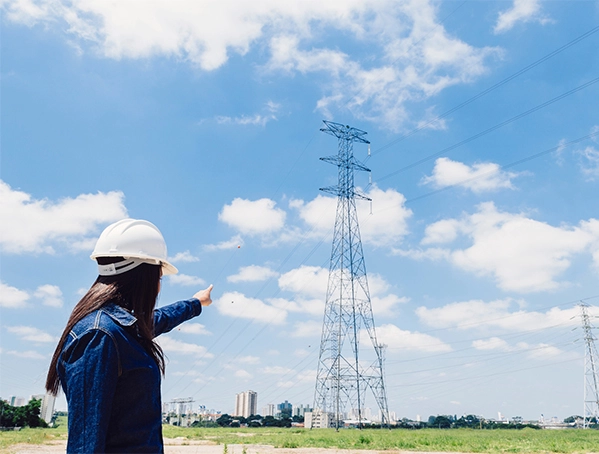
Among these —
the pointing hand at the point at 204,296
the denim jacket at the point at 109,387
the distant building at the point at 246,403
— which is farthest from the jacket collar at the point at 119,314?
the distant building at the point at 246,403

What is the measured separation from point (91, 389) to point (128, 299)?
0.39 metres

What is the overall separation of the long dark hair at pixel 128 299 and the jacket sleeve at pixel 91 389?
15cm

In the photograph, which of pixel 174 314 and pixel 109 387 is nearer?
pixel 109 387

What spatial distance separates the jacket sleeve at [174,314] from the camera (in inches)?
94.8

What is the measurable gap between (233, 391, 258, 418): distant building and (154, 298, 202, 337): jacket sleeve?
413ft

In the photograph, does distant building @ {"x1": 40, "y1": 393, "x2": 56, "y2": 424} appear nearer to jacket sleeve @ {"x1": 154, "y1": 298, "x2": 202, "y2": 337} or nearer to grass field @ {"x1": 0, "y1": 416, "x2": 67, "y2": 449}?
jacket sleeve @ {"x1": 154, "y1": 298, "x2": 202, "y2": 337}

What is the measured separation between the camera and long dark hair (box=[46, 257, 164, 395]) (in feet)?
5.57

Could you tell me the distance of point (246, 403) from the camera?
122 meters

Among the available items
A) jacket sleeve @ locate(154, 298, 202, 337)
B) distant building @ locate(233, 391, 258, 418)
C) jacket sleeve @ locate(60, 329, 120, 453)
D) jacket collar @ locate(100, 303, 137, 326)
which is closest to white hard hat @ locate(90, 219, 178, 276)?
jacket collar @ locate(100, 303, 137, 326)

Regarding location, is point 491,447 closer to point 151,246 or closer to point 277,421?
point 151,246

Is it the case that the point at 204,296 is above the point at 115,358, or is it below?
above

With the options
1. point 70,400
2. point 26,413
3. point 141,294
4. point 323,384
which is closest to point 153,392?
point 70,400

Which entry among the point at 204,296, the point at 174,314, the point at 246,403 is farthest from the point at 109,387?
the point at 246,403

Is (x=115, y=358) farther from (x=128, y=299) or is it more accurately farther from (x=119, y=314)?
(x=128, y=299)
